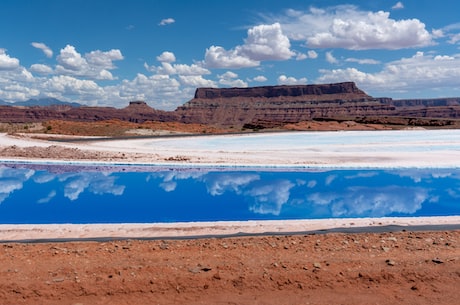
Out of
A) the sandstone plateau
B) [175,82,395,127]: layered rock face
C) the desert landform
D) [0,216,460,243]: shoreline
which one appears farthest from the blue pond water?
[175,82,395,127]: layered rock face

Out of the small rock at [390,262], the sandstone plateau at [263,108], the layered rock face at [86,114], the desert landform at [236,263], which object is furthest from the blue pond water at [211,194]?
the sandstone plateau at [263,108]

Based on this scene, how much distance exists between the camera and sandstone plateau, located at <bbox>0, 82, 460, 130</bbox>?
→ 432 ft

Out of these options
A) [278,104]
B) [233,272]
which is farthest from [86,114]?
[233,272]

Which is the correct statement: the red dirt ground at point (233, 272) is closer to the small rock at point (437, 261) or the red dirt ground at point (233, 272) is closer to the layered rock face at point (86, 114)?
the small rock at point (437, 261)

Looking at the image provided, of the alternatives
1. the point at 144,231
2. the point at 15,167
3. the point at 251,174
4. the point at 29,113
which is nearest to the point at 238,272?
the point at 144,231

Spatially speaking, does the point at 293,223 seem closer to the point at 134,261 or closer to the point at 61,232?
the point at 134,261

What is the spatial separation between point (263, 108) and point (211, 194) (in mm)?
147450

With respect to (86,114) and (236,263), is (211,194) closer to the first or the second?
(236,263)

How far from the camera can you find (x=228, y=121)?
5989 inches

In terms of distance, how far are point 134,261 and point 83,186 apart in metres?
10.7

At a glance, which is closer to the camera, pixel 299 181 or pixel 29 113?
pixel 299 181

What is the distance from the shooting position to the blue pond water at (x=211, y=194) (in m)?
12.0

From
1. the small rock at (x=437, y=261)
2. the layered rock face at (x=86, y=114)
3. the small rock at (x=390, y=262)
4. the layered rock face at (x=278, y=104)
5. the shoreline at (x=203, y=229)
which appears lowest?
the shoreline at (x=203, y=229)

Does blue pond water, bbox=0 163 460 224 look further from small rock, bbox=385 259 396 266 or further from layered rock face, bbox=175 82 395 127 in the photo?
layered rock face, bbox=175 82 395 127
